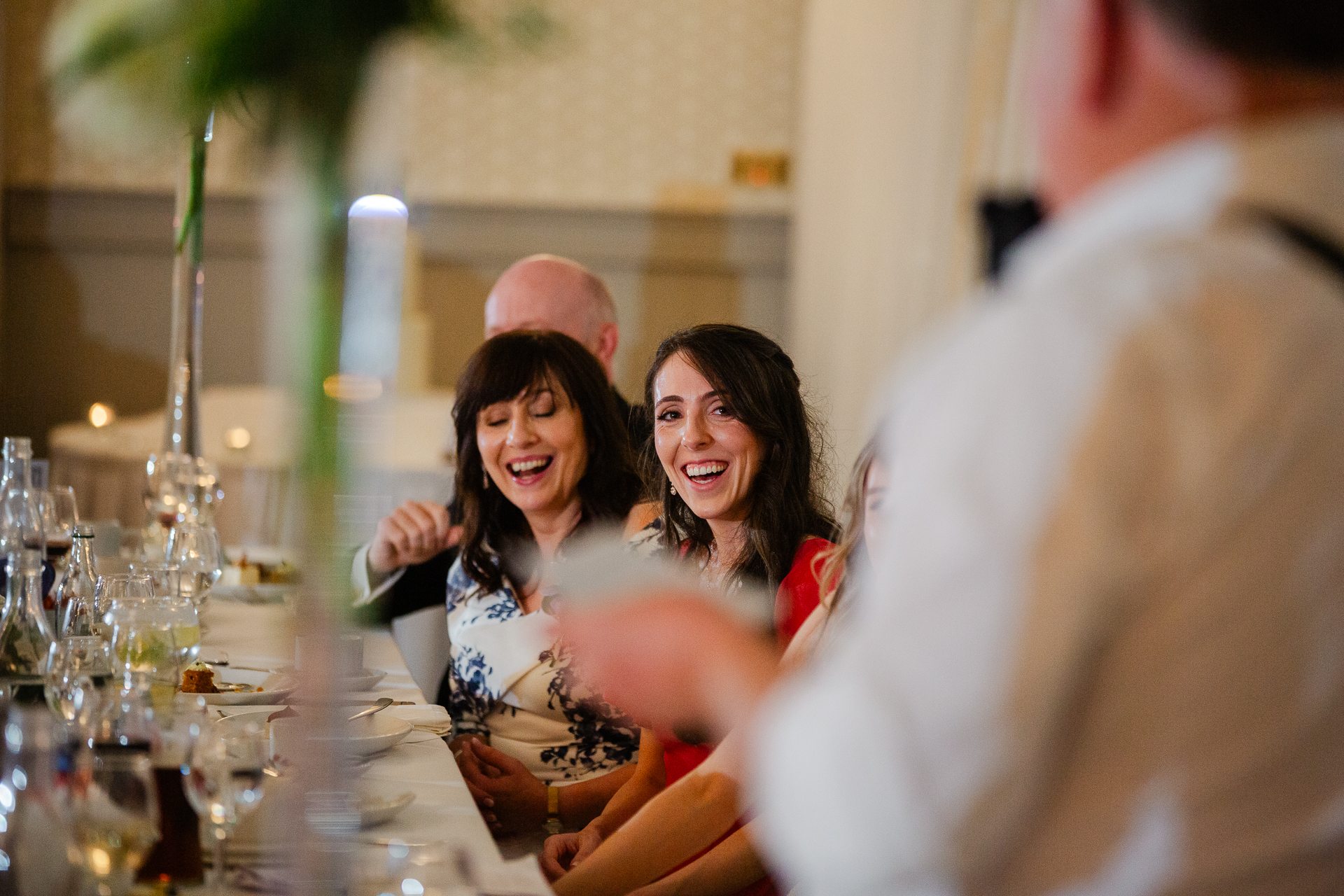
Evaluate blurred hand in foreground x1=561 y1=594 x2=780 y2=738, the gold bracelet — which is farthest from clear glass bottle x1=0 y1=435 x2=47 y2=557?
blurred hand in foreground x1=561 y1=594 x2=780 y2=738

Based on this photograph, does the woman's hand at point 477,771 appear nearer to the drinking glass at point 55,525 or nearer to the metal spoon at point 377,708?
the metal spoon at point 377,708

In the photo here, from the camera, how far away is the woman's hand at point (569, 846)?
185cm

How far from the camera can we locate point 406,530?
271 centimetres

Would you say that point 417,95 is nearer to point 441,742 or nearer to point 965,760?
point 441,742

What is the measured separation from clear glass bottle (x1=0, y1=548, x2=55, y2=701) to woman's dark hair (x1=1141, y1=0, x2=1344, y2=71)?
1.62 m

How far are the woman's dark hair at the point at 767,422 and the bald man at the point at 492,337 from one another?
0.21 m

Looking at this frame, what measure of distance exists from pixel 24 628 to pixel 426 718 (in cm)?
56

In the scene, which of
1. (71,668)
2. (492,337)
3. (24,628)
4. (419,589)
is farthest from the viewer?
(419,589)

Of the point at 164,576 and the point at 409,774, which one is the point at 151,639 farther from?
the point at 164,576

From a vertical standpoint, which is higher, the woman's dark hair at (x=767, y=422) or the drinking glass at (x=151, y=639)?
the woman's dark hair at (x=767, y=422)

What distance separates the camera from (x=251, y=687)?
1.94 metres

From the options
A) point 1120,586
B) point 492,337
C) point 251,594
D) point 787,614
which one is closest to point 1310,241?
point 1120,586

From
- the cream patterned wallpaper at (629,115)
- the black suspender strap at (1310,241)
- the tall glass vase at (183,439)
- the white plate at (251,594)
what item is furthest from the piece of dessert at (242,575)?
the cream patterned wallpaper at (629,115)

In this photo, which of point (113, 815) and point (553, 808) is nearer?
point (113, 815)
